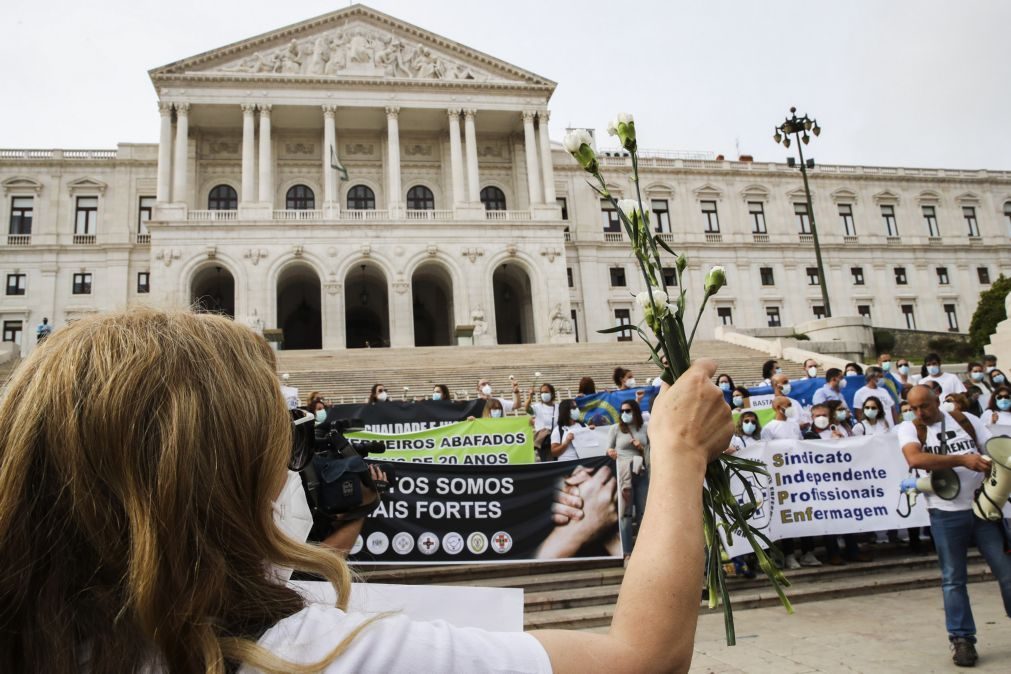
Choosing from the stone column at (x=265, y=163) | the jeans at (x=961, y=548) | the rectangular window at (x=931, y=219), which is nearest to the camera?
the jeans at (x=961, y=548)

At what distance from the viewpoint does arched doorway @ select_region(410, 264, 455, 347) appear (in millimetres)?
39875

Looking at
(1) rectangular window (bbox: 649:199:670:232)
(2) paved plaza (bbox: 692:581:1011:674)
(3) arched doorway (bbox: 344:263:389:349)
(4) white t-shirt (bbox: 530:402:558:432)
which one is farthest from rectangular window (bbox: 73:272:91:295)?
(2) paved plaza (bbox: 692:581:1011:674)

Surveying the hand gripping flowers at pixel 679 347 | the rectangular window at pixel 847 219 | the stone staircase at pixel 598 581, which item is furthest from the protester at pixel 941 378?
the rectangular window at pixel 847 219

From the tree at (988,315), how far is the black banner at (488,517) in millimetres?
33205

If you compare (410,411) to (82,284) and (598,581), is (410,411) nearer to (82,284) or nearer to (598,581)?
(598,581)

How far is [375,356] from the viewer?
1063 inches

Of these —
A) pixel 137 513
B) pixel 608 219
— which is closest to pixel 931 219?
pixel 608 219

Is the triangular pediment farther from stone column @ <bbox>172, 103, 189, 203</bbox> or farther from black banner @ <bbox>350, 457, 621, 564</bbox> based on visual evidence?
black banner @ <bbox>350, 457, 621, 564</bbox>

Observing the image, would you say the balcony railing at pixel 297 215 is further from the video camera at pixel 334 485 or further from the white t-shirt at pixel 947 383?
the video camera at pixel 334 485

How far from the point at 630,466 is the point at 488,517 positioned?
1805mm

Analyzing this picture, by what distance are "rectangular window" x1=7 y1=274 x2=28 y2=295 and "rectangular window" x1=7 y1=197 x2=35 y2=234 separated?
9.94 feet

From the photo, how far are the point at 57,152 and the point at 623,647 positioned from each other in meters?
49.3

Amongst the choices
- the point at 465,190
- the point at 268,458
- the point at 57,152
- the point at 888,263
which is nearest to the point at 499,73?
the point at 465,190

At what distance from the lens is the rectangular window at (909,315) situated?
4775 centimetres
